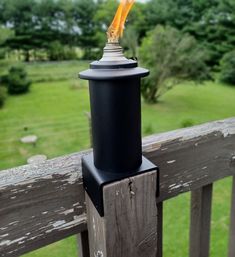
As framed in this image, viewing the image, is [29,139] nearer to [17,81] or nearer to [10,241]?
[17,81]

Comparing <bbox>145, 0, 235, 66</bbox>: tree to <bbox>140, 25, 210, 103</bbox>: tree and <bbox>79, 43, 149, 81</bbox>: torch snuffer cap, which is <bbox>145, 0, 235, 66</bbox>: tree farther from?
<bbox>79, 43, 149, 81</bbox>: torch snuffer cap

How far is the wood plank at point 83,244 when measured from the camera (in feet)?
1.44

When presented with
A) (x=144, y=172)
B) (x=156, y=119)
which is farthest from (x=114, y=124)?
(x=156, y=119)

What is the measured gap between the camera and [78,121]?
8.33 metres

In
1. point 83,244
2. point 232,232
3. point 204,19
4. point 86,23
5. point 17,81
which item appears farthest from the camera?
point 86,23

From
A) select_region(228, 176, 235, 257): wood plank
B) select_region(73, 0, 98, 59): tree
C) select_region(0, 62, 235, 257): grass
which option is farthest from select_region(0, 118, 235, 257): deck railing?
select_region(73, 0, 98, 59): tree

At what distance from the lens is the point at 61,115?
8.84m

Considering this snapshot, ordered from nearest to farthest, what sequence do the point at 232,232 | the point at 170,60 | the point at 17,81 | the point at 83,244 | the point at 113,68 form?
the point at 113,68
the point at 83,244
the point at 232,232
the point at 170,60
the point at 17,81

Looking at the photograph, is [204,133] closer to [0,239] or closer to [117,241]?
[117,241]

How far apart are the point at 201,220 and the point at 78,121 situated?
7.90 metres

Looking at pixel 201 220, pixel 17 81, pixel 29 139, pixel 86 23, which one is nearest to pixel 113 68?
pixel 201 220

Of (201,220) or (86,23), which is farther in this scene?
(86,23)

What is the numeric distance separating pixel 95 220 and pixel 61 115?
861 cm

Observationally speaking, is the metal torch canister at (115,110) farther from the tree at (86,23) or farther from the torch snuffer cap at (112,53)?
the tree at (86,23)
